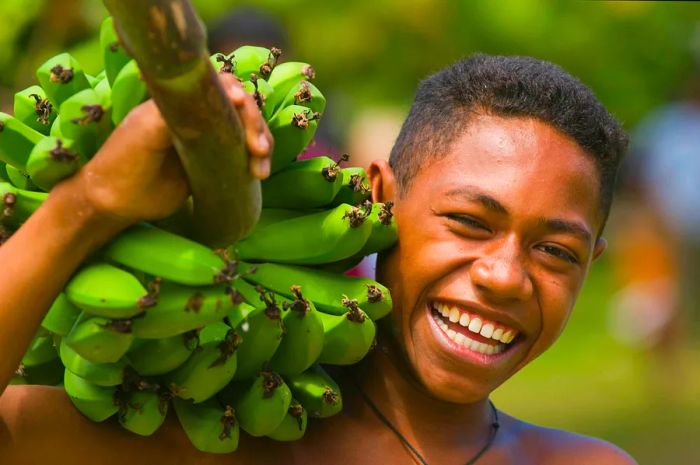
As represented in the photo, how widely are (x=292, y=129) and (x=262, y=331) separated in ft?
1.36

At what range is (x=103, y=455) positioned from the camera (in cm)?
274

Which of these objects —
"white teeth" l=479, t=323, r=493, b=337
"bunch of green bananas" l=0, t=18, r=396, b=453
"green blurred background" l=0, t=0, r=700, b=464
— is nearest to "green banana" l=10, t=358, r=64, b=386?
"bunch of green bananas" l=0, t=18, r=396, b=453

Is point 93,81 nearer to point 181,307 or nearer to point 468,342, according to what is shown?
point 181,307

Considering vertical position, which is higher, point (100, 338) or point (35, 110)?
point (35, 110)

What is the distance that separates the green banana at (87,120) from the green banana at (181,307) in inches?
11.1

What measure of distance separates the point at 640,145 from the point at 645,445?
523 cm

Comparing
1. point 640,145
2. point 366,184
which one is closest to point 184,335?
point 366,184

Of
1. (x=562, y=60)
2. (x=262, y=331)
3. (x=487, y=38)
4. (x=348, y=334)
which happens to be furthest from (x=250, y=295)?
(x=562, y=60)

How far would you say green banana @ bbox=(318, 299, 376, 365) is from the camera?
9.39ft

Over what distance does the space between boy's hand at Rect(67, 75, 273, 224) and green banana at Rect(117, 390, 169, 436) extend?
1.51 feet

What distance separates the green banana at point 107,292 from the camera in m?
2.31

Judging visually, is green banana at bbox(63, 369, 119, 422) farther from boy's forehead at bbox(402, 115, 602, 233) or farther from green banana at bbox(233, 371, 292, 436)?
boy's forehead at bbox(402, 115, 602, 233)

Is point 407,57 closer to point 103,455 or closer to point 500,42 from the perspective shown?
point 500,42

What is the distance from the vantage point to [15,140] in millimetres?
2674
